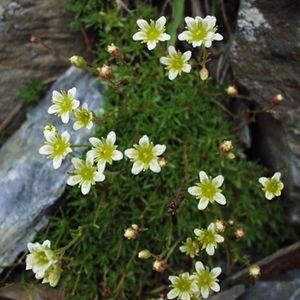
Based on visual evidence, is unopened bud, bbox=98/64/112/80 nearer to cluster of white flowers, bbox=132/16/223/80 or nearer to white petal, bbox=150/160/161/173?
cluster of white flowers, bbox=132/16/223/80

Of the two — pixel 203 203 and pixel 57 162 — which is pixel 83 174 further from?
pixel 203 203

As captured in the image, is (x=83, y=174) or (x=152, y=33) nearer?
(x=83, y=174)

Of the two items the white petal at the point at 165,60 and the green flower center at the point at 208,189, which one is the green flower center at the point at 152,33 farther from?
the green flower center at the point at 208,189

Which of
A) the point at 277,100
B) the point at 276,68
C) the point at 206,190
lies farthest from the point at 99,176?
the point at 276,68

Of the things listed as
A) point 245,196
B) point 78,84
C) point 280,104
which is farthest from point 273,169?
point 78,84

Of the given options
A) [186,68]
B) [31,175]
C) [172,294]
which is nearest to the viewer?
[172,294]

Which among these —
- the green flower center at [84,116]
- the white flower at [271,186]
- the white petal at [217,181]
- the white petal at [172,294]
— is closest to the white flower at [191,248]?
the white petal at [172,294]

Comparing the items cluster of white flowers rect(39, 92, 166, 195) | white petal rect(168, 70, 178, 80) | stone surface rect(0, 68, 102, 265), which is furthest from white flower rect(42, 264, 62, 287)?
white petal rect(168, 70, 178, 80)
